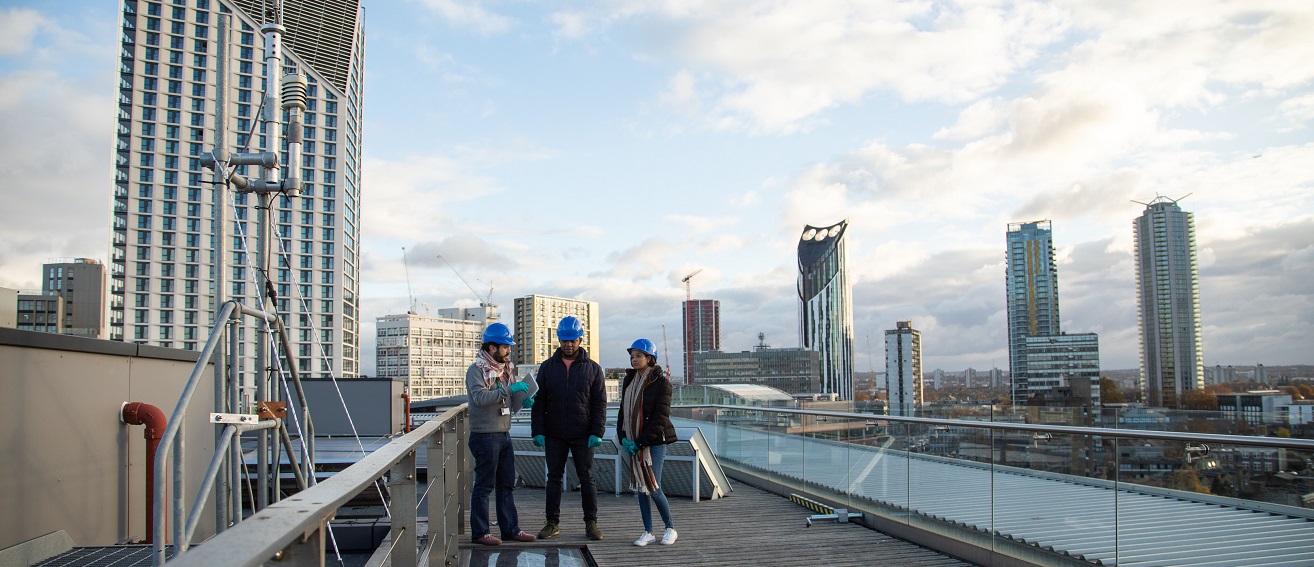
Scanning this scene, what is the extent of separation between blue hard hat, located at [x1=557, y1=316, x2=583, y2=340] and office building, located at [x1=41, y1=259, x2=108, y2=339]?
13493 millimetres

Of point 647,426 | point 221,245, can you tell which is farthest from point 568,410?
point 221,245

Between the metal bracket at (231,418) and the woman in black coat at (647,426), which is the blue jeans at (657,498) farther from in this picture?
the metal bracket at (231,418)

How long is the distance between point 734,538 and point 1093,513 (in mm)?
2898

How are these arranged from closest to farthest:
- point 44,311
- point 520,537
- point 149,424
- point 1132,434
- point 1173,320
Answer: point 1132,434
point 520,537
point 149,424
point 44,311
point 1173,320

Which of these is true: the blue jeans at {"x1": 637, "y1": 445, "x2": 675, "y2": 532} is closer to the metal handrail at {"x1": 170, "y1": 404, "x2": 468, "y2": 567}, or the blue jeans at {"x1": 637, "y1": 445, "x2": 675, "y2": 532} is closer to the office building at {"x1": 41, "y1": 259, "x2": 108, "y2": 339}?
the metal handrail at {"x1": 170, "y1": 404, "x2": 468, "y2": 567}

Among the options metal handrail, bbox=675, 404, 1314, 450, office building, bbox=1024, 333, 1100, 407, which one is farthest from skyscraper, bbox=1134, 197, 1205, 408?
metal handrail, bbox=675, 404, 1314, 450

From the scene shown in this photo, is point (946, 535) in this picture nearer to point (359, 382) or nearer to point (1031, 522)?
point (1031, 522)

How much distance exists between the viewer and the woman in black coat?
22.6 ft

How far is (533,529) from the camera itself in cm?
777

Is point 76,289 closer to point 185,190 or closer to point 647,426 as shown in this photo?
point 647,426

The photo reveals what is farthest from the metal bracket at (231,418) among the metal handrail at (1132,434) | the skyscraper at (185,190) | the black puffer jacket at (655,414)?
the skyscraper at (185,190)

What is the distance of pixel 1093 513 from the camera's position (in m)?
5.38

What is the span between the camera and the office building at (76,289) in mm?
18594

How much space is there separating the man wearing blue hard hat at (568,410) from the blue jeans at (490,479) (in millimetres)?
288
